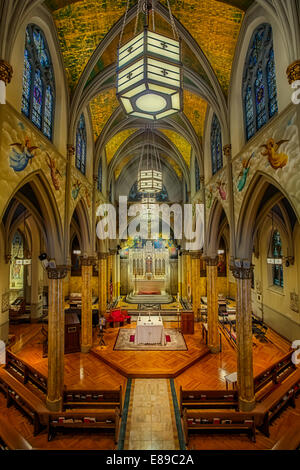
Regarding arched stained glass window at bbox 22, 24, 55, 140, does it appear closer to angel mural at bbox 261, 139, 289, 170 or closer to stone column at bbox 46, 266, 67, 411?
stone column at bbox 46, 266, 67, 411

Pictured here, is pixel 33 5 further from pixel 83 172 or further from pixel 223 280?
pixel 223 280

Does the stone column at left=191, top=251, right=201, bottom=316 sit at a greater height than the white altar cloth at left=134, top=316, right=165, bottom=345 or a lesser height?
greater

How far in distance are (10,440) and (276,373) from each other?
26.2ft

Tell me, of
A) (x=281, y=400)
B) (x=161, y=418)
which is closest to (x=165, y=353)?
(x=161, y=418)

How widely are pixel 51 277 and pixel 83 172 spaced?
5.47 metres

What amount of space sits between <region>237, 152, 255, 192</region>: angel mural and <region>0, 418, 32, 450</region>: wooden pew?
852cm

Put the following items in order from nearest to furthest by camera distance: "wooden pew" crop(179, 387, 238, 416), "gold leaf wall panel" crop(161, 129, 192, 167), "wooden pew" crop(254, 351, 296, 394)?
"wooden pew" crop(179, 387, 238, 416) → "wooden pew" crop(254, 351, 296, 394) → "gold leaf wall panel" crop(161, 129, 192, 167)

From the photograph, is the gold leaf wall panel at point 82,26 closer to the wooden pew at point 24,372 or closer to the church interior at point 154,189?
the church interior at point 154,189

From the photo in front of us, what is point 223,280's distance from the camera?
888 inches

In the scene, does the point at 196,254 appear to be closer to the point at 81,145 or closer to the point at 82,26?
the point at 81,145

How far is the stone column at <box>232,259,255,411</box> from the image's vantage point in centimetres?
719

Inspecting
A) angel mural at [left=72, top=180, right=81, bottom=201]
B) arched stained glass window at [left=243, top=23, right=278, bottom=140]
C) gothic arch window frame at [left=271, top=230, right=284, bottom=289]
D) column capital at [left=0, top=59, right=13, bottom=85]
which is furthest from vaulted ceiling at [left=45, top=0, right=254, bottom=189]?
gothic arch window frame at [left=271, top=230, right=284, bottom=289]

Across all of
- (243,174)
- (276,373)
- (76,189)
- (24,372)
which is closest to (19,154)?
(76,189)

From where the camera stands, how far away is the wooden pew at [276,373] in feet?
25.1
